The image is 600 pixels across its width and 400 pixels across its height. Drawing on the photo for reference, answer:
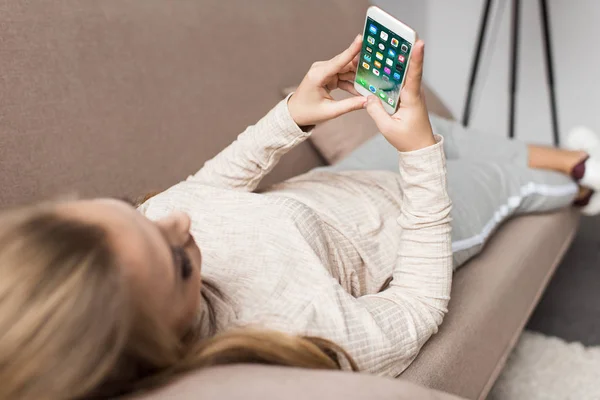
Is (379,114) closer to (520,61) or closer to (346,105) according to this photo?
(346,105)

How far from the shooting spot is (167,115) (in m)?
1.22

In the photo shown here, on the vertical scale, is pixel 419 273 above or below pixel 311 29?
below

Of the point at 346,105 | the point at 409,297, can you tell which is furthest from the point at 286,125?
the point at 409,297

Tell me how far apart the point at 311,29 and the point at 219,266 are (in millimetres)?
969

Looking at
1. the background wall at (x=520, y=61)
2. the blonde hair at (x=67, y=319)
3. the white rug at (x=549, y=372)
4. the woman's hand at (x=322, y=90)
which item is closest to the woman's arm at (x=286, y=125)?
the woman's hand at (x=322, y=90)

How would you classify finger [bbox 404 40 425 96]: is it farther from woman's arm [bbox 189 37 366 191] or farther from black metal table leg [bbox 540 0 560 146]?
black metal table leg [bbox 540 0 560 146]

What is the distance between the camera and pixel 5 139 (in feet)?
3.13

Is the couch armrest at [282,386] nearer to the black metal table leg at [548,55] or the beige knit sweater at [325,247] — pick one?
the beige knit sweater at [325,247]

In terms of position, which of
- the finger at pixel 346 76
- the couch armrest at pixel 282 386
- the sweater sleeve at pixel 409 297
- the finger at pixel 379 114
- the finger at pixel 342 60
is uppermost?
the finger at pixel 342 60

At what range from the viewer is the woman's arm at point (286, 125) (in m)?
0.94

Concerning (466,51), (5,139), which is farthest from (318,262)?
(466,51)

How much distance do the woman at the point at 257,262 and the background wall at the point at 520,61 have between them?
1039 millimetres

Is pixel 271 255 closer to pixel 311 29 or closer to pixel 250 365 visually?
→ pixel 250 365

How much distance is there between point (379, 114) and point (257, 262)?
0.27 m
